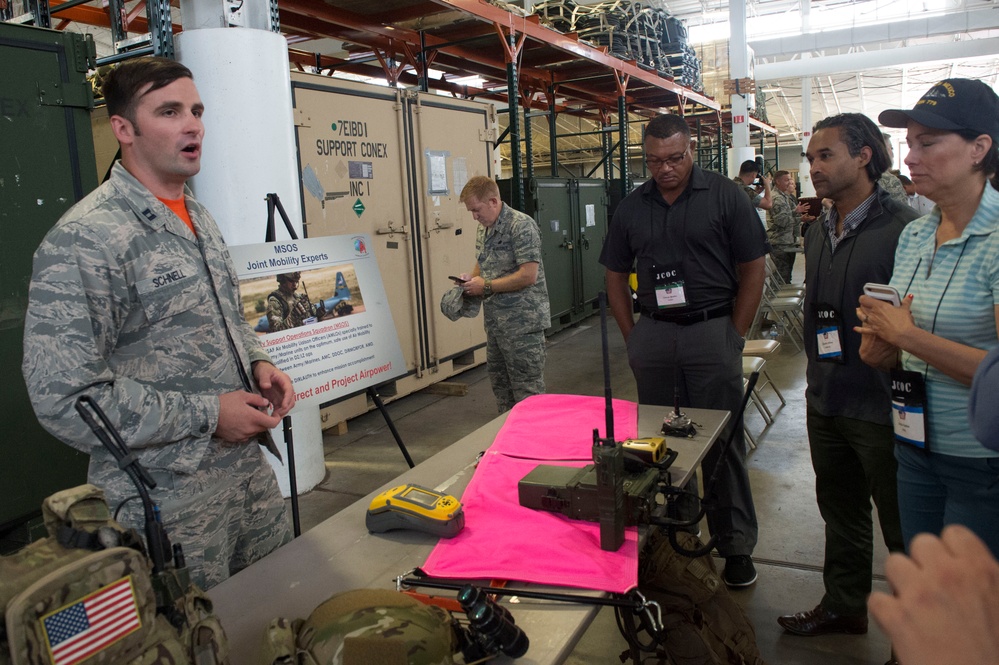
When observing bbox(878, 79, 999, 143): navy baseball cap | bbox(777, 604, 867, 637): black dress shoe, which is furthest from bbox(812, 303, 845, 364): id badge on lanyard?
bbox(777, 604, 867, 637): black dress shoe

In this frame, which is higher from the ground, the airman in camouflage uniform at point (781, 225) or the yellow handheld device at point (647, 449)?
the airman in camouflage uniform at point (781, 225)

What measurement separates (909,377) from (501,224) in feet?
8.13

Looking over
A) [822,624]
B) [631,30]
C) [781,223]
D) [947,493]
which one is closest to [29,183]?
[947,493]

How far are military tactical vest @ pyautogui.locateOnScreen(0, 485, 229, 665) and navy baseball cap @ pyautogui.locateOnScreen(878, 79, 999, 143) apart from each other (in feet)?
5.96

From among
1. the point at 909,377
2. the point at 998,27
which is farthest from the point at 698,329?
the point at 998,27

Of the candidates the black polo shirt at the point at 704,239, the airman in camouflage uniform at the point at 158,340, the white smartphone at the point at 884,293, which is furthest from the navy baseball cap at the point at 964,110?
the airman in camouflage uniform at the point at 158,340

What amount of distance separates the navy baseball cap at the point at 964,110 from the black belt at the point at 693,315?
1.11 meters

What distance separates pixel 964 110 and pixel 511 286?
94.4 inches

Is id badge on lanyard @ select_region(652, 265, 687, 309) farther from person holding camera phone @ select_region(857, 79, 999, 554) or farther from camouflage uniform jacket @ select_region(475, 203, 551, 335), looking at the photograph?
camouflage uniform jacket @ select_region(475, 203, 551, 335)

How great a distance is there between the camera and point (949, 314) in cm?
166

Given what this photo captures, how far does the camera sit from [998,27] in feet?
50.2

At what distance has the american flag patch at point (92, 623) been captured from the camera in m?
0.75

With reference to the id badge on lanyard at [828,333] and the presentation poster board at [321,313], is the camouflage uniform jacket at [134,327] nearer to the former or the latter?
the presentation poster board at [321,313]

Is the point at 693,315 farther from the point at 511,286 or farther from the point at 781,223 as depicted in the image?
the point at 781,223
